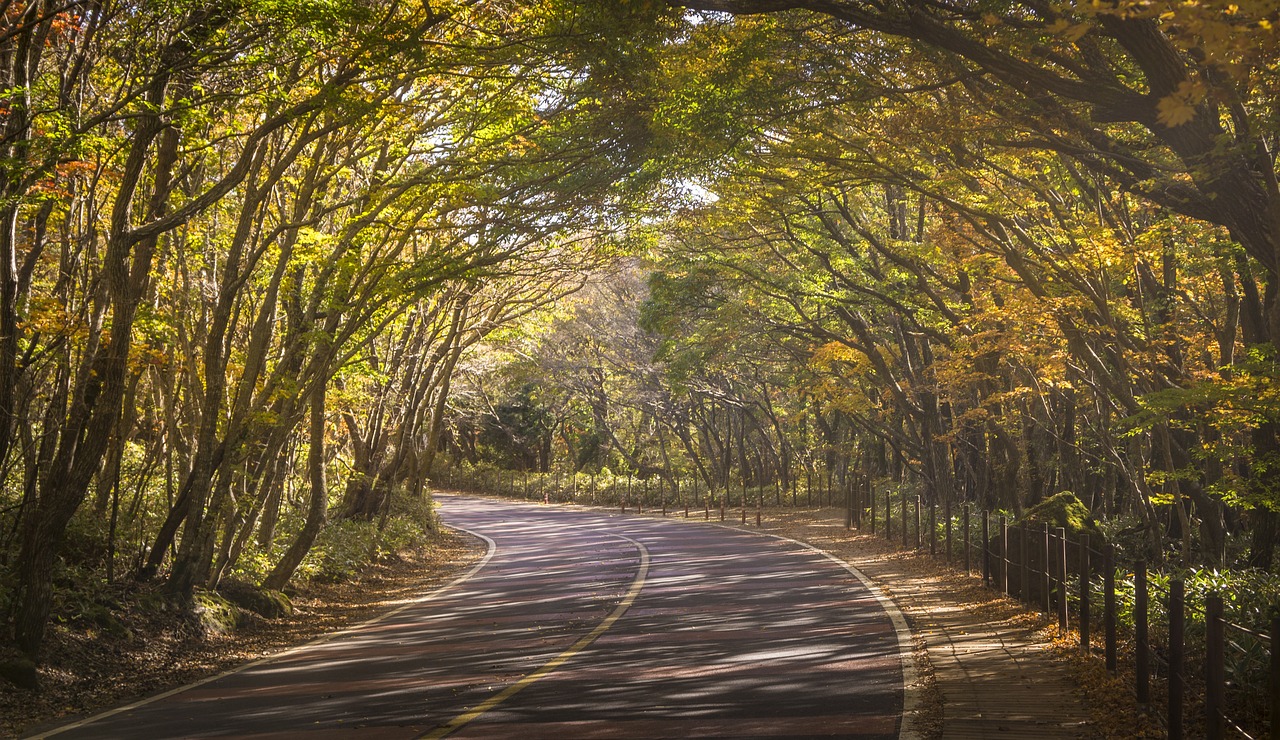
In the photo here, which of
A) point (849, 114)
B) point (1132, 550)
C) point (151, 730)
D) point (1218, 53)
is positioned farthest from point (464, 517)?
point (1218, 53)

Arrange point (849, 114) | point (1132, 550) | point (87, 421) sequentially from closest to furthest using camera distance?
point (87, 421)
point (849, 114)
point (1132, 550)

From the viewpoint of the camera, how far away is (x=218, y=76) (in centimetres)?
1320

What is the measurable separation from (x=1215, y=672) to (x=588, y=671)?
6.13 m

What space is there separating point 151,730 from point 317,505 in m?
9.82

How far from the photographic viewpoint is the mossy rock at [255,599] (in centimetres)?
1608

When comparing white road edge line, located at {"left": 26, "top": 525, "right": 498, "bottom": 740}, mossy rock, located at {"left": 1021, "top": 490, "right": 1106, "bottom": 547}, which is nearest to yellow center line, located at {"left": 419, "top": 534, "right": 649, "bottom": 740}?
white road edge line, located at {"left": 26, "top": 525, "right": 498, "bottom": 740}

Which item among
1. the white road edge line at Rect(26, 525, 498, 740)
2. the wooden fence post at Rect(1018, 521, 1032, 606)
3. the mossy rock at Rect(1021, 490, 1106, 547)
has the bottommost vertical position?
the white road edge line at Rect(26, 525, 498, 740)

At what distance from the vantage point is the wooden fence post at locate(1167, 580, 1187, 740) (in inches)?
279

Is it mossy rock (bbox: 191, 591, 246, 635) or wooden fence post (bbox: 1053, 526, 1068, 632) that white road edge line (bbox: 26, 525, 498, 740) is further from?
wooden fence post (bbox: 1053, 526, 1068, 632)

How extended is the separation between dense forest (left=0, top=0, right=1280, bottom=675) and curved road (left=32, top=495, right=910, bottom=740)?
9.18ft

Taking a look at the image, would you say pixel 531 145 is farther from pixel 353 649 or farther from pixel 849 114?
pixel 353 649

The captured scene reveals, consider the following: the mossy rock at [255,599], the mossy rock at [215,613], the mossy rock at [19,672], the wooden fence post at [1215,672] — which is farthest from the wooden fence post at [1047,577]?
the mossy rock at [19,672]

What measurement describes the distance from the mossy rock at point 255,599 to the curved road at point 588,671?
60.1 inches

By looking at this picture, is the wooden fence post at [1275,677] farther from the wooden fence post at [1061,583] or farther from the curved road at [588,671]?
the wooden fence post at [1061,583]
